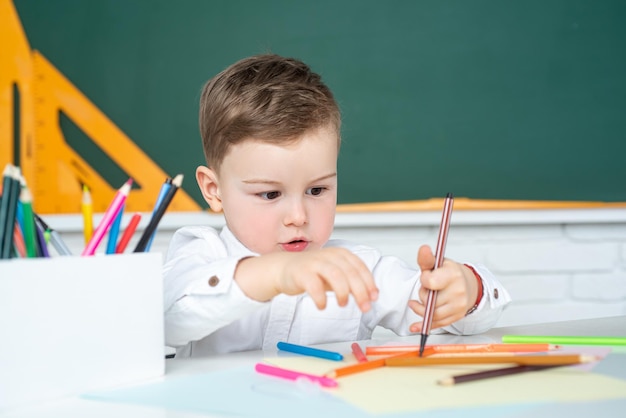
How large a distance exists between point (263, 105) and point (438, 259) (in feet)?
1.03

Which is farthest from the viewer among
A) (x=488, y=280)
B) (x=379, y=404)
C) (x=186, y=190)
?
(x=186, y=190)

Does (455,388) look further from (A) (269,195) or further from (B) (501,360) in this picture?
(A) (269,195)

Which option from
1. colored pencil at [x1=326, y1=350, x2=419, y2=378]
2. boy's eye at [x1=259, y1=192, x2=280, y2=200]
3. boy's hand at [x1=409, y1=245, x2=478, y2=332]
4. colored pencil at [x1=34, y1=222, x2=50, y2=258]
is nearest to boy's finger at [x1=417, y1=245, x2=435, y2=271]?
boy's hand at [x1=409, y1=245, x2=478, y2=332]

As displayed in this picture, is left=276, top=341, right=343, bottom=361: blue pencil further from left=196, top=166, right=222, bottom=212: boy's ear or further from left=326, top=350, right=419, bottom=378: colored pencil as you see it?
left=196, top=166, right=222, bottom=212: boy's ear

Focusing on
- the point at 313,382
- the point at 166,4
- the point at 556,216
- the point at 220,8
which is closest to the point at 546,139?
the point at 556,216

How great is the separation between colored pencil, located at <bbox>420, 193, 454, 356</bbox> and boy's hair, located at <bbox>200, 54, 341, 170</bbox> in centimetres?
25

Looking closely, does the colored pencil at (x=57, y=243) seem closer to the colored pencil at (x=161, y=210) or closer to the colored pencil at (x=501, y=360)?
the colored pencil at (x=161, y=210)

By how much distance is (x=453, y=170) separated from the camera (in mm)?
1529

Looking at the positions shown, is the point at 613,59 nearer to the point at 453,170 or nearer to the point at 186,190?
the point at 453,170

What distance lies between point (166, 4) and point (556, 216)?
0.98 m

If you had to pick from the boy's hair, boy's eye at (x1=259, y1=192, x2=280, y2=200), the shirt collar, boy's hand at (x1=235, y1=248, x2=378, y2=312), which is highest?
the boy's hair

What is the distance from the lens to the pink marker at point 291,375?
499 mm

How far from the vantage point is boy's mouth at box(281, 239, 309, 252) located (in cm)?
82

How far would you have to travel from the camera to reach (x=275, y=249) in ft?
2.70
